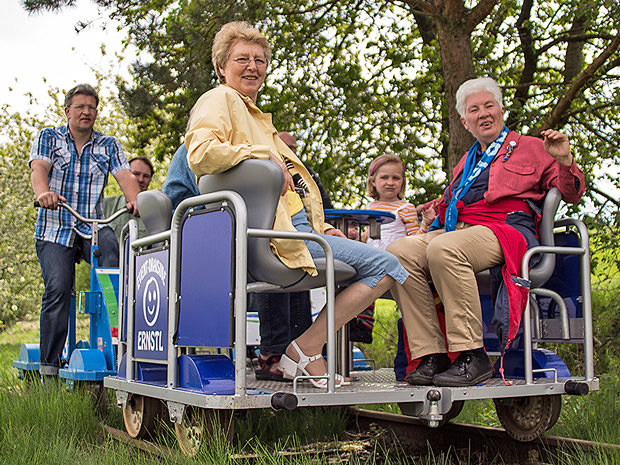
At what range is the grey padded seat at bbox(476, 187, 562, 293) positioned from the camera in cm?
414

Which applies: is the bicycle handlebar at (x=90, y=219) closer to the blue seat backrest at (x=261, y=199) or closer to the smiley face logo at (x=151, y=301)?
the smiley face logo at (x=151, y=301)

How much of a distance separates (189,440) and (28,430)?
1.07 meters

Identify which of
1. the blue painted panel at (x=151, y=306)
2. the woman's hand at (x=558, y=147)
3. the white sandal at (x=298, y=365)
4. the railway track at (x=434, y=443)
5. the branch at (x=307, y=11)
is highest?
the branch at (x=307, y=11)

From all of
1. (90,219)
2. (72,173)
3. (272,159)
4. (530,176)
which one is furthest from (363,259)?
(72,173)

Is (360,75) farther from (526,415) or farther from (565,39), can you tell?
(526,415)

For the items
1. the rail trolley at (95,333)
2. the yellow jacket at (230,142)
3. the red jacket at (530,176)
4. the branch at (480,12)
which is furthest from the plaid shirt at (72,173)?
the branch at (480,12)

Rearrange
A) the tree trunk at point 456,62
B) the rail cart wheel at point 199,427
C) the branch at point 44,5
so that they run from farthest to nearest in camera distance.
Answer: the tree trunk at point 456,62 < the branch at point 44,5 < the rail cart wheel at point 199,427

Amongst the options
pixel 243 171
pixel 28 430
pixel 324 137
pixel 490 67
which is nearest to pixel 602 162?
pixel 490 67

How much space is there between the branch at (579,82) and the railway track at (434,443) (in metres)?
3.58

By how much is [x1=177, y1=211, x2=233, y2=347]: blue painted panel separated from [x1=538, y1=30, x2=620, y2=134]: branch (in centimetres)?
478

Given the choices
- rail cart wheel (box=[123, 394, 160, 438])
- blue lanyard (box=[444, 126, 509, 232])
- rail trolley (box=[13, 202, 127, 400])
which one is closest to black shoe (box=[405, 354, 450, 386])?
blue lanyard (box=[444, 126, 509, 232])

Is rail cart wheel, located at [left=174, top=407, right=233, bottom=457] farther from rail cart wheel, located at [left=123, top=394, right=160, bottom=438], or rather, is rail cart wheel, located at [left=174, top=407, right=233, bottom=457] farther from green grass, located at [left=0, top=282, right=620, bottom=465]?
rail cart wheel, located at [left=123, top=394, right=160, bottom=438]

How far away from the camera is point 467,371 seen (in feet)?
12.7

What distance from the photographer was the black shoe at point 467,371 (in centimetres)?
382
